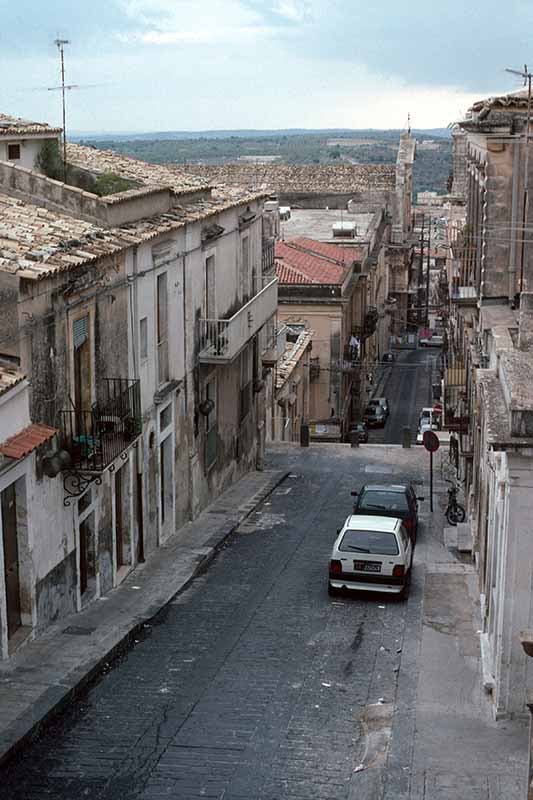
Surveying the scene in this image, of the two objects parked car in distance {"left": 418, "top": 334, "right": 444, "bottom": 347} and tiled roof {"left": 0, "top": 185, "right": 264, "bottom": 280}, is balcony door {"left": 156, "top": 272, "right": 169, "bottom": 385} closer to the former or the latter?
tiled roof {"left": 0, "top": 185, "right": 264, "bottom": 280}

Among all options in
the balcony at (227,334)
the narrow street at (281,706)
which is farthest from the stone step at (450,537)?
the balcony at (227,334)

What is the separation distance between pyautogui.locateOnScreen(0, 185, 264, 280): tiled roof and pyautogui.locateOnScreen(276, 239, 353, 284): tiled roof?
24.0m

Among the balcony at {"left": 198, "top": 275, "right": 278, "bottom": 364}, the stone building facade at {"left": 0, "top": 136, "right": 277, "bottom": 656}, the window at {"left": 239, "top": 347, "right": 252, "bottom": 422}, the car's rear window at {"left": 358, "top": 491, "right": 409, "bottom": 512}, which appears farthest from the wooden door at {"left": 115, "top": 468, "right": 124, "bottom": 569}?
the window at {"left": 239, "top": 347, "right": 252, "bottom": 422}

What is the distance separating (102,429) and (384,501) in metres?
7.91

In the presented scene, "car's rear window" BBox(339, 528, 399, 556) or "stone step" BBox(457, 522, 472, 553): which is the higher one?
"car's rear window" BBox(339, 528, 399, 556)

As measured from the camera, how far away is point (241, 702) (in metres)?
14.1

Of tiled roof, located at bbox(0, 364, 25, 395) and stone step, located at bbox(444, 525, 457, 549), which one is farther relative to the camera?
stone step, located at bbox(444, 525, 457, 549)

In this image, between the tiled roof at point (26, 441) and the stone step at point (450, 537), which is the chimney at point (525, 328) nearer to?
the tiled roof at point (26, 441)

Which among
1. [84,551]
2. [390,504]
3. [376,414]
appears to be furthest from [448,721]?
[376,414]

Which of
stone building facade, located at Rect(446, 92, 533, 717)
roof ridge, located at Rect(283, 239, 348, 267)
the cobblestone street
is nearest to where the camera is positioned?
the cobblestone street

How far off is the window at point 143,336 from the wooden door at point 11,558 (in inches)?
246

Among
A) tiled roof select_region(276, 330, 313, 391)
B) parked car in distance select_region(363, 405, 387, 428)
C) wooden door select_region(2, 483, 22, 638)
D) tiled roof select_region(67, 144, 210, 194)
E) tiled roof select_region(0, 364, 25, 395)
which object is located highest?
tiled roof select_region(67, 144, 210, 194)

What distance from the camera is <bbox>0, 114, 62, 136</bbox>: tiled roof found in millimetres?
20453

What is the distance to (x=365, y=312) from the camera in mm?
56375
